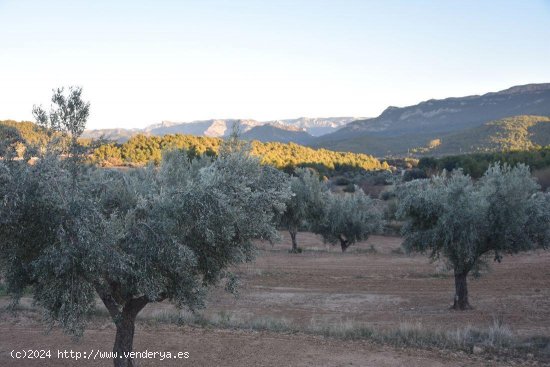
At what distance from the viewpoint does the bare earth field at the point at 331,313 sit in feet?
Result: 43.4

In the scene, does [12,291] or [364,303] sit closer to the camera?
[12,291]

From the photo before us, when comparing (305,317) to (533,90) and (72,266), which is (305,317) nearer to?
(72,266)

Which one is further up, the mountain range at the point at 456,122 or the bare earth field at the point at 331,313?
the mountain range at the point at 456,122

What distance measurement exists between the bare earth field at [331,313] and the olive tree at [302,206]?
17.7ft

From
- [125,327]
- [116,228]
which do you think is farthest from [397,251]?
[116,228]

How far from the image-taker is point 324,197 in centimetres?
4197

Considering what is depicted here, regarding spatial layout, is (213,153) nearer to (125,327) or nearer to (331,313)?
(331,313)

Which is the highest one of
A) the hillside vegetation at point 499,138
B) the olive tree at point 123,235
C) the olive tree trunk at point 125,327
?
the hillside vegetation at point 499,138

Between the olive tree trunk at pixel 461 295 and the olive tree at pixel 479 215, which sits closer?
the olive tree at pixel 479 215

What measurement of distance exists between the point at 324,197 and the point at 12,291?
3375cm

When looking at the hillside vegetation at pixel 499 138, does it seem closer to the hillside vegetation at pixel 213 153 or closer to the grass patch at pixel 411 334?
the hillside vegetation at pixel 213 153

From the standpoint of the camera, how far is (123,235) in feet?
27.1

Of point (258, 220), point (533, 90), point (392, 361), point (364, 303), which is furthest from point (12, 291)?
point (533, 90)

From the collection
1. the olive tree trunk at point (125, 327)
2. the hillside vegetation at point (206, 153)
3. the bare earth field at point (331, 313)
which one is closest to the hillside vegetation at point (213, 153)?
the hillside vegetation at point (206, 153)
